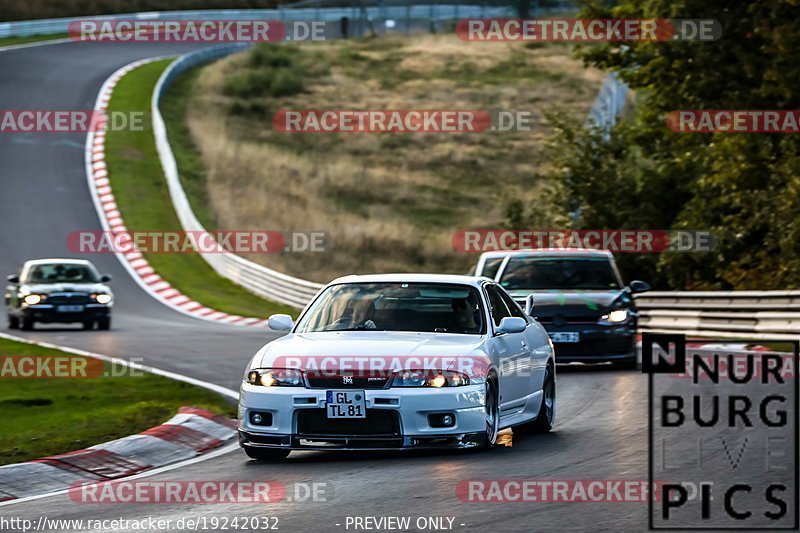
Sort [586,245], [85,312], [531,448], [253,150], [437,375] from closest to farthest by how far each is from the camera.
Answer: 1. [437,375]
2. [531,448]
3. [85,312]
4. [586,245]
5. [253,150]

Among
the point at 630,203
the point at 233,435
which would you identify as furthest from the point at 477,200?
the point at 233,435

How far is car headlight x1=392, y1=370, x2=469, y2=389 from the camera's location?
10.5 metres

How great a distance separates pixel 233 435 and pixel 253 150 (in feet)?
138

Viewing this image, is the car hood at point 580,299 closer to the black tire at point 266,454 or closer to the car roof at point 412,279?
the car roof at point 412,279

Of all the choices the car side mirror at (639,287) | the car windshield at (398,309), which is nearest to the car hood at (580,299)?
the car side mirror at (639,287)

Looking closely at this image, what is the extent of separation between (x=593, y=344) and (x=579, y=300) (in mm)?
574

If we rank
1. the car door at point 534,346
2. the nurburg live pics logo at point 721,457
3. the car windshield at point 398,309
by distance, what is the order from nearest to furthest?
the nurburg live pics logo at point 721,457
the car windshield at point 398,309
the car door at point 534,346

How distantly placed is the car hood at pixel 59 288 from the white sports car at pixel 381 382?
53.4ft

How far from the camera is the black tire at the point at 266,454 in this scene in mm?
10836

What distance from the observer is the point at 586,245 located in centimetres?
3319

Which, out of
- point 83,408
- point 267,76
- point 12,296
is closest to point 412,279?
point 83,408

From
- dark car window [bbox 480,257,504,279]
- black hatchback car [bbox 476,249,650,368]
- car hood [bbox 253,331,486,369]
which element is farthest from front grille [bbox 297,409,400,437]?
dark car window [bbox 480,257,504,279]

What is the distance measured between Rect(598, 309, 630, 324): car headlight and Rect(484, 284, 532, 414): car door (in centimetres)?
633

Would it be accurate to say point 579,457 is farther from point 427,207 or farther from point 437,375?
point 427,207
